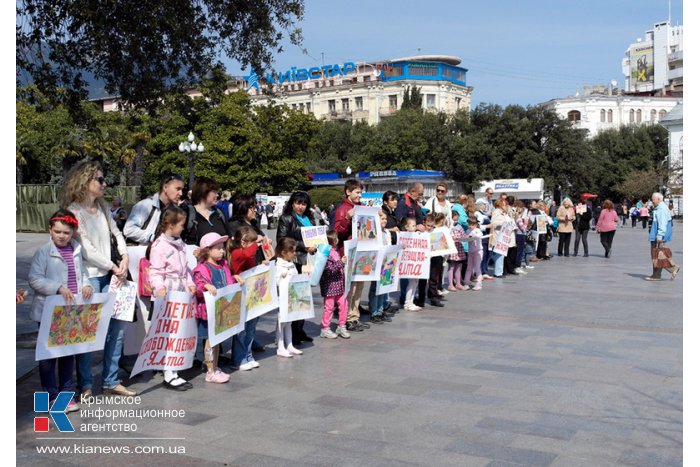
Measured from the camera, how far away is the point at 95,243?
6.57m

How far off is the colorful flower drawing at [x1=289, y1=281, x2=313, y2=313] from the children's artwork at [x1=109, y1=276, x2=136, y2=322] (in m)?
2.18

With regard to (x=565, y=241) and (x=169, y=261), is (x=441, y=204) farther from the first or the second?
(x=565, y=241)

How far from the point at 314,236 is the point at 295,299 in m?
0.99

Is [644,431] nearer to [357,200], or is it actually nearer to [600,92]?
[357,200]

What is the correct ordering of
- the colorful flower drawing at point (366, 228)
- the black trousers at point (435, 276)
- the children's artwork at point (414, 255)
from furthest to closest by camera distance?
the black trousers at point (435, 276)
the children's artwork at point (414, 255)
the colorful flower drawing at point (366, 228)

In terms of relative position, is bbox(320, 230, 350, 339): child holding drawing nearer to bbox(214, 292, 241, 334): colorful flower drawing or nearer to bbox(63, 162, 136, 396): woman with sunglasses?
bbox(214, 292, 241, 334): colorful flower drawing

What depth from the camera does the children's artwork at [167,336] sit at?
6801 millimetres

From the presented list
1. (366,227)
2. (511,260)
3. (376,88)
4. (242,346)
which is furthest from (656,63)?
(242,346)

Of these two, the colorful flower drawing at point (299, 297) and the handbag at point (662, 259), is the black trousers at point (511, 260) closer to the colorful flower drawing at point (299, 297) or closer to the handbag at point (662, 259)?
the handbag at point (662, 259)

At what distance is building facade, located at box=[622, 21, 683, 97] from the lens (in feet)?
402

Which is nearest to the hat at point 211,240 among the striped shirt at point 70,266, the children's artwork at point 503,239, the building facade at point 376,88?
the striped shirt at point 70,266

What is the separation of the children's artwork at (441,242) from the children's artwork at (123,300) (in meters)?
6.49

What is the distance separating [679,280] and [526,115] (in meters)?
48.9

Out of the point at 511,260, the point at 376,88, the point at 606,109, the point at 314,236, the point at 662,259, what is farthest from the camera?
the point at 606,109
